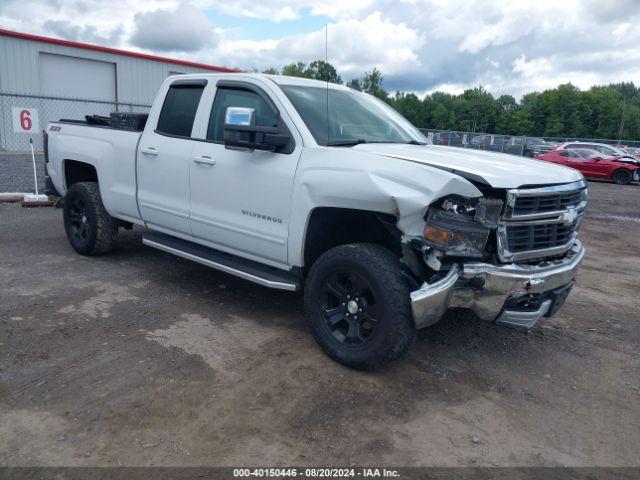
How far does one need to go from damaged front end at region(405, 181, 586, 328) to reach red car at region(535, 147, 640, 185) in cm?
1823

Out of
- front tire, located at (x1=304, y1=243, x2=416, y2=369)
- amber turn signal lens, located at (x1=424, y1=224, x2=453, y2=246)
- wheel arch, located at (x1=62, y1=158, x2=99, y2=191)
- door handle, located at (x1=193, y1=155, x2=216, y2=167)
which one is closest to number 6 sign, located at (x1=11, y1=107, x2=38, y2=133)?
wheel arch, located at (x1=62, y1=158, x2=99, y2=191)

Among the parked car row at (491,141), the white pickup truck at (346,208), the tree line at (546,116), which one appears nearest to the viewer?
the white pickup truck at (346,208)

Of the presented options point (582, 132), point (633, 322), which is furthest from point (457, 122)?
point (633, 322)

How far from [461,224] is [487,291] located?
0.47 meters

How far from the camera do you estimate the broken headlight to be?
340 centimetres

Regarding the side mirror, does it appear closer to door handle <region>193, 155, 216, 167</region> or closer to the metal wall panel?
door handle <region>193, 155, 216, 167</region>

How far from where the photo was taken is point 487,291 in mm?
3514

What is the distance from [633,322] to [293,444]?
12.3ft

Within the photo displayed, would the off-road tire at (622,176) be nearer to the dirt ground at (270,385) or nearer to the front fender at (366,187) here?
the dirt ground at (270,385)

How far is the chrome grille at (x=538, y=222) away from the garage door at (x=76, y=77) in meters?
21.3

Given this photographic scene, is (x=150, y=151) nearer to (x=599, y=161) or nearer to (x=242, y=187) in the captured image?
(x=242, y=187)

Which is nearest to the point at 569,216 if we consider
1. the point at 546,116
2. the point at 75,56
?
the point at 75,56

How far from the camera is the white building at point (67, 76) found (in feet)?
63.5

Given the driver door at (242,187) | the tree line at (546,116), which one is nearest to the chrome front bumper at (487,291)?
the driver door at (242,187)
